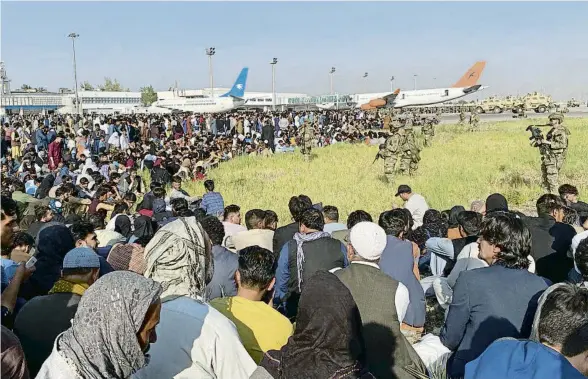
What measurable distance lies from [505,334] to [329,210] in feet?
12.0

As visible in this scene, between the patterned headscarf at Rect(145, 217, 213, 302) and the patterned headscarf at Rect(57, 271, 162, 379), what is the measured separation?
68cm

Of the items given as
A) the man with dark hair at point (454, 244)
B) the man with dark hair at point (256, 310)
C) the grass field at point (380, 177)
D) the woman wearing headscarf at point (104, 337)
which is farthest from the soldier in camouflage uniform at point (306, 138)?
the woman wearing headscarf at point (104, 337)

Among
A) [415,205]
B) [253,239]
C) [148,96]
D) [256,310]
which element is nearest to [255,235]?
[253,239]

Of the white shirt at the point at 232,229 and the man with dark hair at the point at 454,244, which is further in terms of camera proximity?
the white shirt at the point at 232,229

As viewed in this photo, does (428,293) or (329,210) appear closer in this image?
(428,293)

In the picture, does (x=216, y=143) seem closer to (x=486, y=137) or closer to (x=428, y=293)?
(x=486, y=137)

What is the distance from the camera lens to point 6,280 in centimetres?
388

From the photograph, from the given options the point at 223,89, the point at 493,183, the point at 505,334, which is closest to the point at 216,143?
the point at 493,183

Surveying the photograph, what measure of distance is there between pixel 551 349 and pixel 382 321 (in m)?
1.05

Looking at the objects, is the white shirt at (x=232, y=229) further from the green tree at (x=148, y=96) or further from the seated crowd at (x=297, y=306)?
the green tree at (x=148, y=96)

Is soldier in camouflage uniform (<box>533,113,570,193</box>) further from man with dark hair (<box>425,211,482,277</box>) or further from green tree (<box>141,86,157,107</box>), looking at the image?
green tree (<box>141,86,157,107</box>)

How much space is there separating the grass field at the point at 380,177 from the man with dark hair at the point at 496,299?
282 inches

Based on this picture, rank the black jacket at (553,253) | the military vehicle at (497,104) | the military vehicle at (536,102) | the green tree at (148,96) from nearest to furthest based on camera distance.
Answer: the black jacket at (553,253) < the military vehicle at (536,102) < the military vehicle at (497,104) < the green tree at (148,96)

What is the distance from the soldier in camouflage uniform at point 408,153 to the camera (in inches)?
543
